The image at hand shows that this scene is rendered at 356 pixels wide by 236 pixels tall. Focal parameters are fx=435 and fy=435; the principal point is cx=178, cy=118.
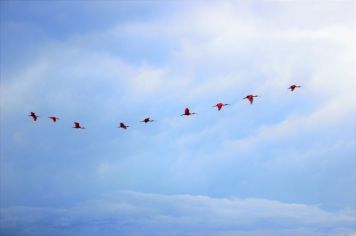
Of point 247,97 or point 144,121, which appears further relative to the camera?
point 144,121

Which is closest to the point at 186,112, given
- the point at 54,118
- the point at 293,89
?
the point at 293,89

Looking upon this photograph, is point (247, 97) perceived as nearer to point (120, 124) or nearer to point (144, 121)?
point (144, 121)

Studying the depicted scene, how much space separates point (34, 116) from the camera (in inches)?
3174

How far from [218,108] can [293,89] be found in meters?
13.4

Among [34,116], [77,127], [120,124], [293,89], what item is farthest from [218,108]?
[34,116]

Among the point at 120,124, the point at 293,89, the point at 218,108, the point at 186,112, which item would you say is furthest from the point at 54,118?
the point at 293,89

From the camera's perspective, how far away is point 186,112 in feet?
250

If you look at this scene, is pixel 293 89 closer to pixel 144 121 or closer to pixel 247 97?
pixel 247 97

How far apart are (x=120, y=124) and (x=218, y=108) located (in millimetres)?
19275

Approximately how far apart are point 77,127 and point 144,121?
547 inches

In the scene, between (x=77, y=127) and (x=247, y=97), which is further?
(x=77, y=127)

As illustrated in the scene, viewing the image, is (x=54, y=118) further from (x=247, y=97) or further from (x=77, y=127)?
(x=247, y=97)

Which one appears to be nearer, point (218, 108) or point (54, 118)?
point (218, 108)

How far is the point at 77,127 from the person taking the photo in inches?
3307
